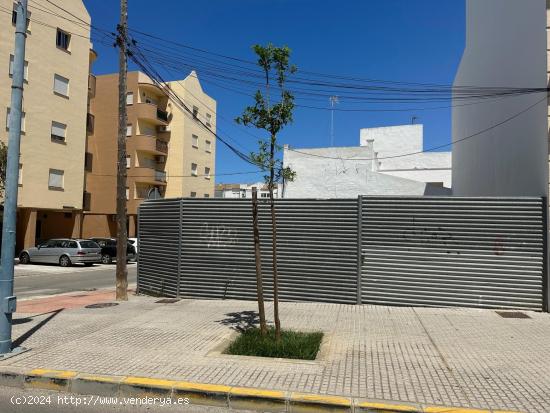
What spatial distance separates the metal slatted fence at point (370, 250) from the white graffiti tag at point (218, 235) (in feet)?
0.08

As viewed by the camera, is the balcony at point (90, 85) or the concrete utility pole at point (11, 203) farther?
the balcony at point (90, 85)

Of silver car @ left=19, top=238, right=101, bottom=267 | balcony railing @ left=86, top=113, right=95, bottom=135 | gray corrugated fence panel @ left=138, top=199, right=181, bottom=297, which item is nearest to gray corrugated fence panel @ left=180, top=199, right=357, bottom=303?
gray corrugated fence panel @ left=138, top=199, right=181, bottom=297

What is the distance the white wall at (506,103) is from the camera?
31.9 ft

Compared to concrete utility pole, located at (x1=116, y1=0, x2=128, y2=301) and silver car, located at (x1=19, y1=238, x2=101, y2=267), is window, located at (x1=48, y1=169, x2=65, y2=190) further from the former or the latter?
concrete utility pole, located at (x1=116, y1=0, x2=128, y2=301)

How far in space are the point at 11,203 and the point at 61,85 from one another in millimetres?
26735

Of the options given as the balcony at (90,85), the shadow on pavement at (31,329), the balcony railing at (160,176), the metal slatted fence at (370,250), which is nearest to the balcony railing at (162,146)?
the balcony railing at (160,176)

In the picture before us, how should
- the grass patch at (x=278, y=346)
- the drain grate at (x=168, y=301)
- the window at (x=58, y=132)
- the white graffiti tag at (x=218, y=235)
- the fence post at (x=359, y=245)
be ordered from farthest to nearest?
the window at (x=58, y=132) → the white graffiti tag at (x=218, y=235) → the drain grate at (x=168, y=301) → the fence post at (x=359, y=245) → the grass patch at (x=278, y=346)

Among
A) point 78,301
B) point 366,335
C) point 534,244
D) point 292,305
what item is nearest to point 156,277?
point 78,301

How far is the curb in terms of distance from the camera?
14.9 feet

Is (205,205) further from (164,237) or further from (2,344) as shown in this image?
(2,344)

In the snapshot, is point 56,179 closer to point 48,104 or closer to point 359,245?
point 48,104

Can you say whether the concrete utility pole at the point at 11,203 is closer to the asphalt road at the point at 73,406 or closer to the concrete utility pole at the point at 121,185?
the asphalt road at the point at 73,406

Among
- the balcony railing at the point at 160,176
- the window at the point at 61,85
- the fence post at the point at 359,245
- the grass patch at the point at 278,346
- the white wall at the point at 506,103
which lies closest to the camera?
the grass patch at the point at 278,346

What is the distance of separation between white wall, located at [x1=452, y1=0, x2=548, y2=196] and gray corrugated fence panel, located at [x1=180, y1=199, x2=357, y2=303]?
4.25 m
